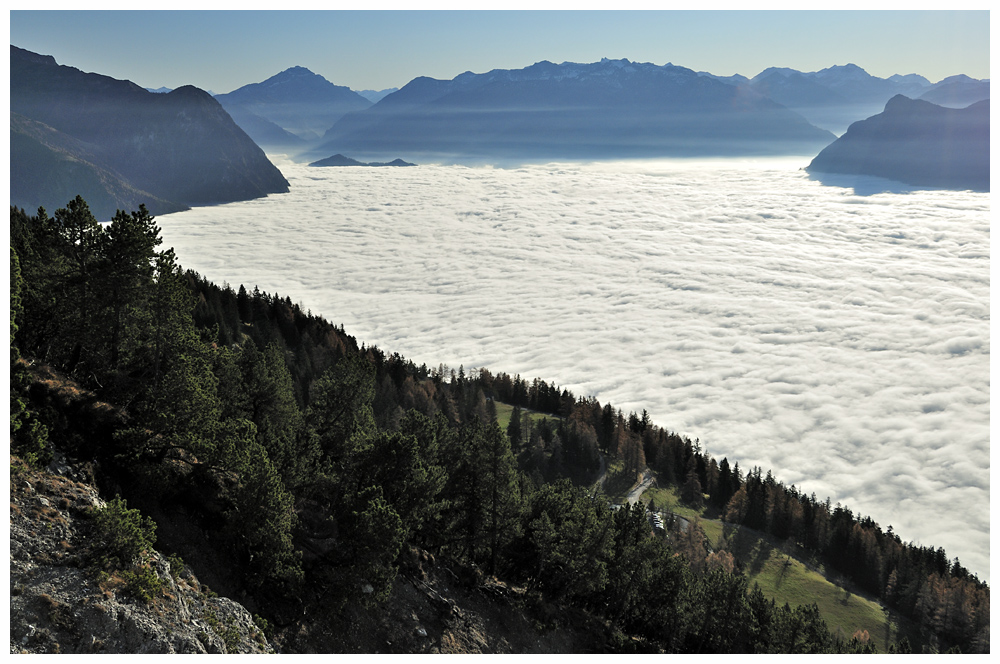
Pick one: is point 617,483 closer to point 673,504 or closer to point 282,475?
point 673,504

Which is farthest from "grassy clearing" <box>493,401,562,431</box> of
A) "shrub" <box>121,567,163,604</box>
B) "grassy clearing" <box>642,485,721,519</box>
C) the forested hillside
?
"shrub" <box>121,567,163,604</box>

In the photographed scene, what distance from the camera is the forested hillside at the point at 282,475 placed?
36219mm

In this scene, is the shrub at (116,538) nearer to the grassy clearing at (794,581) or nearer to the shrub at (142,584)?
the shrub at (142,584)

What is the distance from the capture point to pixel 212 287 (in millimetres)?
143875

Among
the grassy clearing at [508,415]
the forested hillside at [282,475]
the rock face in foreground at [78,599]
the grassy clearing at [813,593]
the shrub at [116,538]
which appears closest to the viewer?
the rock face in foreground at [78,599]

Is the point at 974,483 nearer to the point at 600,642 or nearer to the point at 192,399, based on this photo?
the point at 600,642

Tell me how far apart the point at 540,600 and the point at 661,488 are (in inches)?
3822

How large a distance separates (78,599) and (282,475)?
16.4 meters

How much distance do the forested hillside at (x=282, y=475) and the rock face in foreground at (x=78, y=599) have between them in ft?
6.73

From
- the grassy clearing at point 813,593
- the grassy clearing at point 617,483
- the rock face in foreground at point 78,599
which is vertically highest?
the rock face in foreground at point 78,599

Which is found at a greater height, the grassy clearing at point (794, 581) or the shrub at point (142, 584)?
the shrub at point (142, 584)

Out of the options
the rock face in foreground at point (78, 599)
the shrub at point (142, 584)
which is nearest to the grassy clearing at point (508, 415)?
the rock face in foreground at point (78, 599)

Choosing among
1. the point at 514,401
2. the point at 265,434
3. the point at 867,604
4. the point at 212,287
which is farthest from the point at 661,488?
the point at 212,287

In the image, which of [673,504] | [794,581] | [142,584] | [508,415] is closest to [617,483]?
[673,504]
